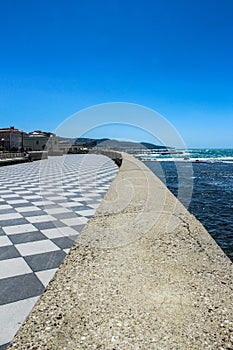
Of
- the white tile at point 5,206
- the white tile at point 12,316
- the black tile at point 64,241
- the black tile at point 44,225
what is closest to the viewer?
the white tile at point 12,316

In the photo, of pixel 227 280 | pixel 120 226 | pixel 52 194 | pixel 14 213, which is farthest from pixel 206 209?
pixel 227 280

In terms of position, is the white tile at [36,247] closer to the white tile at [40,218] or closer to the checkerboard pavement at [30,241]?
the checkerboard pavement at [30,241]

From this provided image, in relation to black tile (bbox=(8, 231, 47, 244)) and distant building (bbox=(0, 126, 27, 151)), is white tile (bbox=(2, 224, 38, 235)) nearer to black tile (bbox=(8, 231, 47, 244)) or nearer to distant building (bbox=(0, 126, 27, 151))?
black tile (bbox=(8, 231, 47, 244))

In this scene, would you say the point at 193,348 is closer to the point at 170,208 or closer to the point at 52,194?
the point at 170,208

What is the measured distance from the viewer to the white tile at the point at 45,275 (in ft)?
7.04

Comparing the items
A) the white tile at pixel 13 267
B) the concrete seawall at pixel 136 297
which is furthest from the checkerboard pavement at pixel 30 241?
the concrete seawall at pixel 136 297

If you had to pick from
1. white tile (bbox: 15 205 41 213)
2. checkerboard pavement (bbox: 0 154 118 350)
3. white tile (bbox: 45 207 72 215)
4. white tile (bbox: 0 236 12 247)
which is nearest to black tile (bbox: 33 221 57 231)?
checkerboard pavement (bbox: 0 154 118 350)

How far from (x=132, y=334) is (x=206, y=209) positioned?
644 cm

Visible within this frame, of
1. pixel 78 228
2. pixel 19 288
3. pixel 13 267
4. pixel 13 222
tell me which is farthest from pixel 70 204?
pixel 19 288

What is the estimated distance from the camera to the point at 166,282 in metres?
1.97

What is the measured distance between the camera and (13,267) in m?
2.42

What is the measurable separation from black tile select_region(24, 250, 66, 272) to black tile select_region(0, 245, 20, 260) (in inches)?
6.2

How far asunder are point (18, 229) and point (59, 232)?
58 centimetres

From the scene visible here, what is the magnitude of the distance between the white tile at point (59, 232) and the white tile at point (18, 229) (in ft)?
0.72
